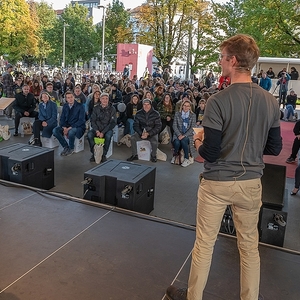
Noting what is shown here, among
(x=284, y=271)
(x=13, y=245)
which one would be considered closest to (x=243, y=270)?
(x=284, y=271)

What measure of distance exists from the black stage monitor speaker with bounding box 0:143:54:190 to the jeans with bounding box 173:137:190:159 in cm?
250

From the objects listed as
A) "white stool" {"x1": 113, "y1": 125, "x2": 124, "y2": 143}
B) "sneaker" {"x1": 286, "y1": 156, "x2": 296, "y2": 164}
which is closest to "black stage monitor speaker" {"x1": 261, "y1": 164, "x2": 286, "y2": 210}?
"sneaker" {"x1": 286, "y1": 156, "x2": 296, "y2": 164}

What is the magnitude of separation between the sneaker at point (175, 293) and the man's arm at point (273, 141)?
110 cm

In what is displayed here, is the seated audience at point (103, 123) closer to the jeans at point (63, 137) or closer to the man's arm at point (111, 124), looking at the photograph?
the man's arm at point (111, 124)

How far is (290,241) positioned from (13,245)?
273 centimetres

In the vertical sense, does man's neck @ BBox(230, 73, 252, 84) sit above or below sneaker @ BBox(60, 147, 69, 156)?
above

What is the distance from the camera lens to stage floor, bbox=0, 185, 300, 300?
254cm

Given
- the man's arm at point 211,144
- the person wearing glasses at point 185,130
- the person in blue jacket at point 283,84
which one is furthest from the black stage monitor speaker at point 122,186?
the person in blue jacket at point 283,84

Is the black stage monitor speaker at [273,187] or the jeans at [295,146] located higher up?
the black stage monitor speaker at [273,187]

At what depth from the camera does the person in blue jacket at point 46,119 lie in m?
7.35

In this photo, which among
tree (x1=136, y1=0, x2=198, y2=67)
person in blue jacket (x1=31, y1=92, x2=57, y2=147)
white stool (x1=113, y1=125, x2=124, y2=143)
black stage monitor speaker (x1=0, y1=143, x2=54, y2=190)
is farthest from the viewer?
tree (x1=136, y1=0, x2=198, y2=67)

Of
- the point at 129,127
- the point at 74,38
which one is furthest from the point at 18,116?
the point at 74,38

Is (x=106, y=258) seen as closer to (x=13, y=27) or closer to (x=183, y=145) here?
(x=183, y=145)

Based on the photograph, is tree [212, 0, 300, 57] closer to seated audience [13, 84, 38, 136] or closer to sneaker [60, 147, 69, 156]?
seated audience [13, 84, 38, 136]
